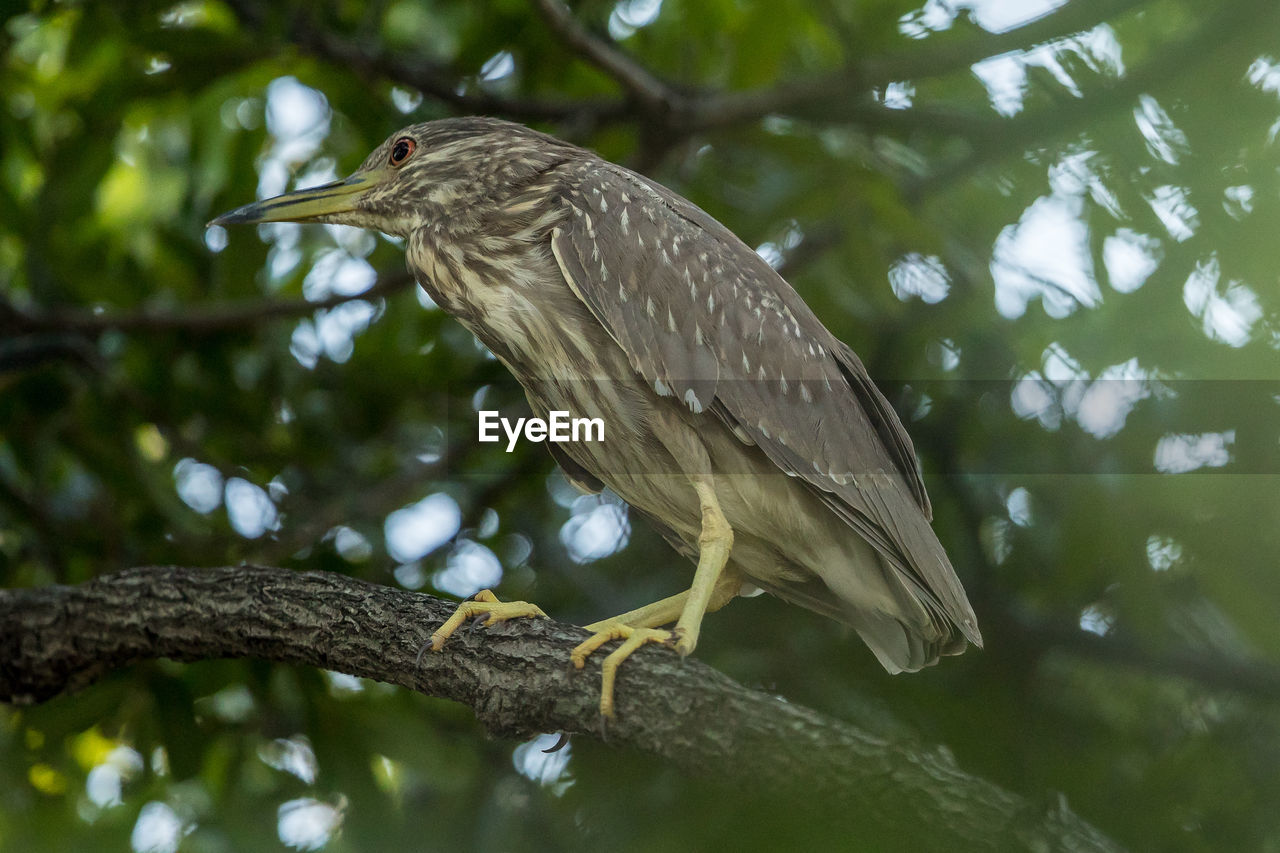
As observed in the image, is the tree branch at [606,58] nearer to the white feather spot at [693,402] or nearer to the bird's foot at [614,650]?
the white feather spot at [693,402]

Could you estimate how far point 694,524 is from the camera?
2.53 metres

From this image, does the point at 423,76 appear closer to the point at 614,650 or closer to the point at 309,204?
the point at 309,204

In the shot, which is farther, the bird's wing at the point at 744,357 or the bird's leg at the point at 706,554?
the bird's wing at the point at 744,357

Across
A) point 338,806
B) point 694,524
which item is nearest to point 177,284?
point 338,806

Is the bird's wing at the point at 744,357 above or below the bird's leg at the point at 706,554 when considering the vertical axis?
above

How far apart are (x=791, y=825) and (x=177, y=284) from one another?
3.56 metres

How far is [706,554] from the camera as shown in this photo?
2244 mm

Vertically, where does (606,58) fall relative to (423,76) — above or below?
above

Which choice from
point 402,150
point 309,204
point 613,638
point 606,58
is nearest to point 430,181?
point 402,150

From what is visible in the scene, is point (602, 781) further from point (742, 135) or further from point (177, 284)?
point (177, 284)

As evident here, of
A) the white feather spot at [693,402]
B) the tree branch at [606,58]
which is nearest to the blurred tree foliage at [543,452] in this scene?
the tree branch at [606,58]

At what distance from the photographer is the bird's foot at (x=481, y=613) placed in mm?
2072

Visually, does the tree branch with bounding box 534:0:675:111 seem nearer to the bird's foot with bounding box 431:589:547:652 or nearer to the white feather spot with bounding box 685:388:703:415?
the white feather spot with bounding box 685:388:703:415

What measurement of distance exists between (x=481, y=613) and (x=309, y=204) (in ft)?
3.90
